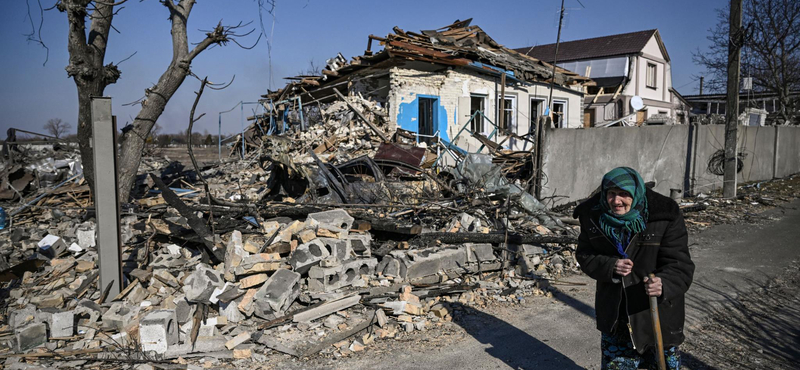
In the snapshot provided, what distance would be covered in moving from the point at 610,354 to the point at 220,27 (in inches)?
343

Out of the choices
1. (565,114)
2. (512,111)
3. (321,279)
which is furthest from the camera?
(565,114)

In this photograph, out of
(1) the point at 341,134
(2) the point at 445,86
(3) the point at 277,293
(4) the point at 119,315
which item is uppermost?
(2) the point at 445,86

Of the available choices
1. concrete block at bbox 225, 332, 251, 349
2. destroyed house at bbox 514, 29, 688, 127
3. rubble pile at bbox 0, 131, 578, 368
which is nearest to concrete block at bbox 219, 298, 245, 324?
rubble pile at bbox 0, 131, 578, 368

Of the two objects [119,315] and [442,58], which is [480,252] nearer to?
[119,315]

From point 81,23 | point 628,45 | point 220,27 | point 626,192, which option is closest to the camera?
point 626,192

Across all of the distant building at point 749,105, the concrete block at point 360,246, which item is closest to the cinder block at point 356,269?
the concrete block at point 360,246

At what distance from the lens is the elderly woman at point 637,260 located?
2420mm

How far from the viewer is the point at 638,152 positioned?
11133mm

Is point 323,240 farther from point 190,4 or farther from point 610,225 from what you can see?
point 190,4

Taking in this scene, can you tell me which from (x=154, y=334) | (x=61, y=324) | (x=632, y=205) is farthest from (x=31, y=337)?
(x=632, y=205)

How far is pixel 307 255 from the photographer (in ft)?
16.7

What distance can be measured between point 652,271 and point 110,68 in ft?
30.7

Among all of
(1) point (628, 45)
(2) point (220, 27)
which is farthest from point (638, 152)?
(1) point (628, 45)

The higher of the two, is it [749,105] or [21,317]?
[749,105]
